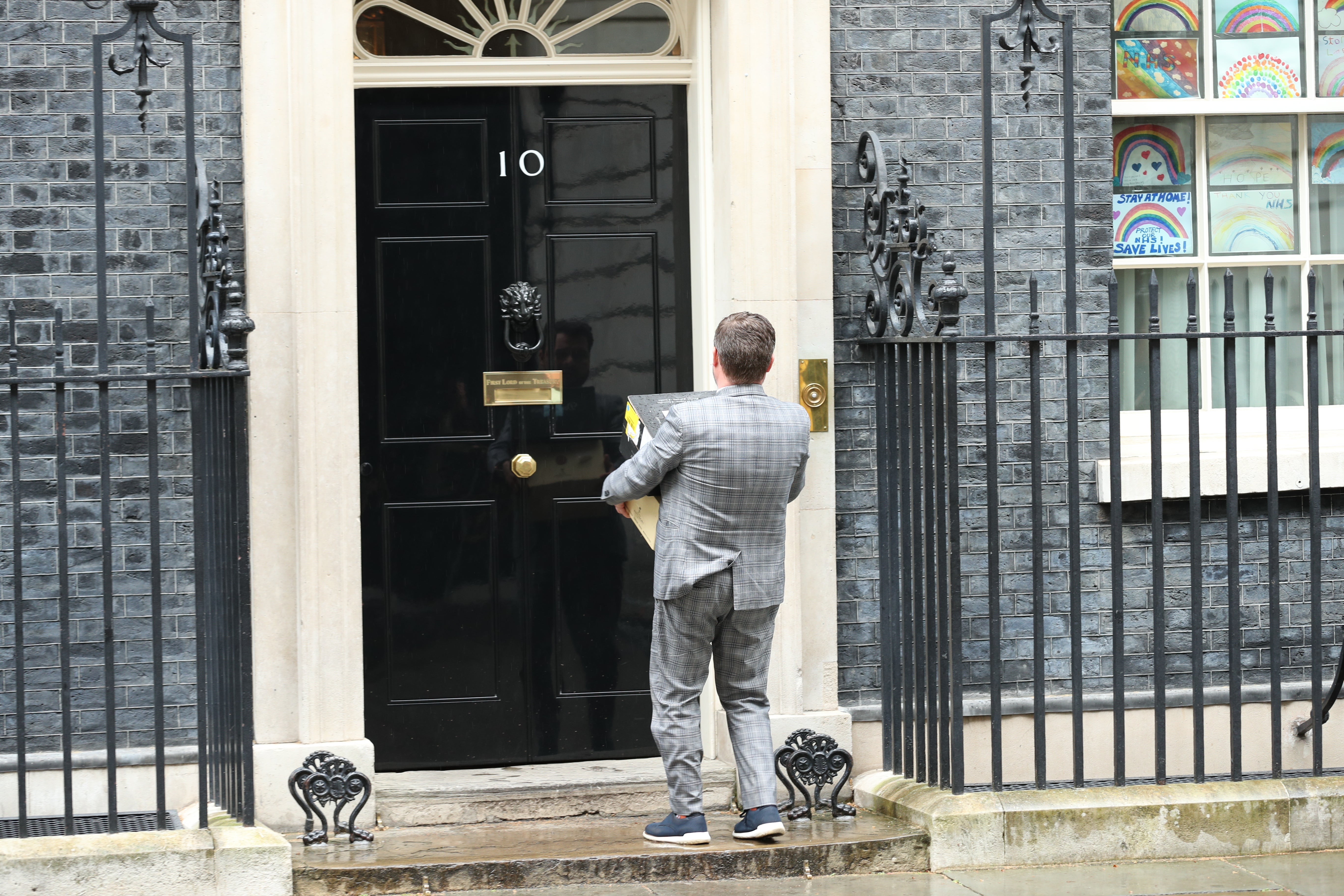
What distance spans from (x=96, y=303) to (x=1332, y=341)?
5.03 m

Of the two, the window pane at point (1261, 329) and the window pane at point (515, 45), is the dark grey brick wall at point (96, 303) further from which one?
the window pane at point (1261, 329)

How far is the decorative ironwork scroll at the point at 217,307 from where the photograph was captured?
4953 mm

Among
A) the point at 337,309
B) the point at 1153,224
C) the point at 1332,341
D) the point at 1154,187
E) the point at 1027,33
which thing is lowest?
the point at 1332,341

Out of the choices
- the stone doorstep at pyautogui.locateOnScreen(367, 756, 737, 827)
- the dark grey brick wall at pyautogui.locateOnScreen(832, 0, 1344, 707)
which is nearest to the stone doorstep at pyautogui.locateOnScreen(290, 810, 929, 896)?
the stone doorstep at pyautogui.locateOnScreen(367, 756, 737, 827)

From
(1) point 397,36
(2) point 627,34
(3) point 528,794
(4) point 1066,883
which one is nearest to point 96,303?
(1) point 397,36

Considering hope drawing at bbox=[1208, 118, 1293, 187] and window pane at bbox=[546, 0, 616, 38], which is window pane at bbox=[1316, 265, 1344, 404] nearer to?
hope drawing at bbox=[1208, 118, 1293, 187]

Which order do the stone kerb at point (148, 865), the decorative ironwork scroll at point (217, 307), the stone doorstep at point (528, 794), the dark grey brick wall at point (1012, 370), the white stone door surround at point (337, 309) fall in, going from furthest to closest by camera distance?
the dark grey brick wall at point (1012, 370)
the stone doorstep at point (528, 794)
the white stone door surround at point (337, 309)
the decorative ironwork scroll at point (217, 307)
the stone kerb at point (148, 865)

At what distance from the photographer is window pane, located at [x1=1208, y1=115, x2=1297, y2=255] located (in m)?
6.46

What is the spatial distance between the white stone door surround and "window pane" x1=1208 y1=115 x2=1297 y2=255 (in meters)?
1.83

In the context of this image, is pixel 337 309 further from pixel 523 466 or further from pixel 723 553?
pixel 723 553

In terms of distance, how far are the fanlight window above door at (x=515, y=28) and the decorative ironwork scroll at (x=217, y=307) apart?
1.18 m

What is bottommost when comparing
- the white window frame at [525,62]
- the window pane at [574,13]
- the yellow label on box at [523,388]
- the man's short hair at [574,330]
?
the yellow label on box at [523,388]

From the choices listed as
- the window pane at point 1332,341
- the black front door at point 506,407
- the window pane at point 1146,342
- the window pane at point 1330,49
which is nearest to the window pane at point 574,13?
the black front door at point 506,407

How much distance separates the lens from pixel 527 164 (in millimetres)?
5988
